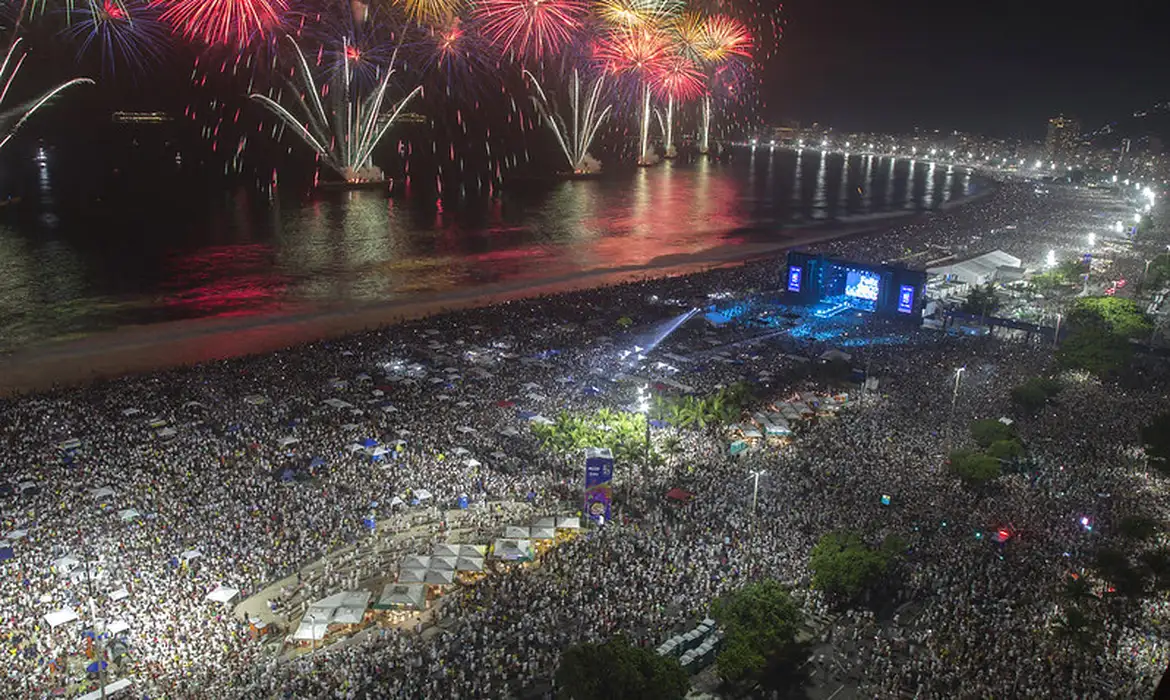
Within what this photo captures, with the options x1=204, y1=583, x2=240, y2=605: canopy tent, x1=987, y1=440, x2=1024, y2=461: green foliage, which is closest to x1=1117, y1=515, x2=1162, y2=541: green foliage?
x1=987, y1=440, x2=1024, y2=461: green foliage

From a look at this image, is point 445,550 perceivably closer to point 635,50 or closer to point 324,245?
point 324,245

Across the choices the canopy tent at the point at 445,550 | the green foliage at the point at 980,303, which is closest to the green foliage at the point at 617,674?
the canopy tent at the point at 445,550

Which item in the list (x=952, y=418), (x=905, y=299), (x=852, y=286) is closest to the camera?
(x=952, y=418)

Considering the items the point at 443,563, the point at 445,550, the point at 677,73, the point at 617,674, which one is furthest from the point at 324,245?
the point at 617,674

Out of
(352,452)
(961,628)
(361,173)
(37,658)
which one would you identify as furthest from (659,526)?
(361,173)

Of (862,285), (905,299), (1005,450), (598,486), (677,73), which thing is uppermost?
(677,73)

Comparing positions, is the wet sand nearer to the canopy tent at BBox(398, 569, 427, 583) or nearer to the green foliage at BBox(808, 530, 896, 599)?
the canopy tent at BBox(398, 569, 427, 583)

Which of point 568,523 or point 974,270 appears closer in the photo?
point 568,523
